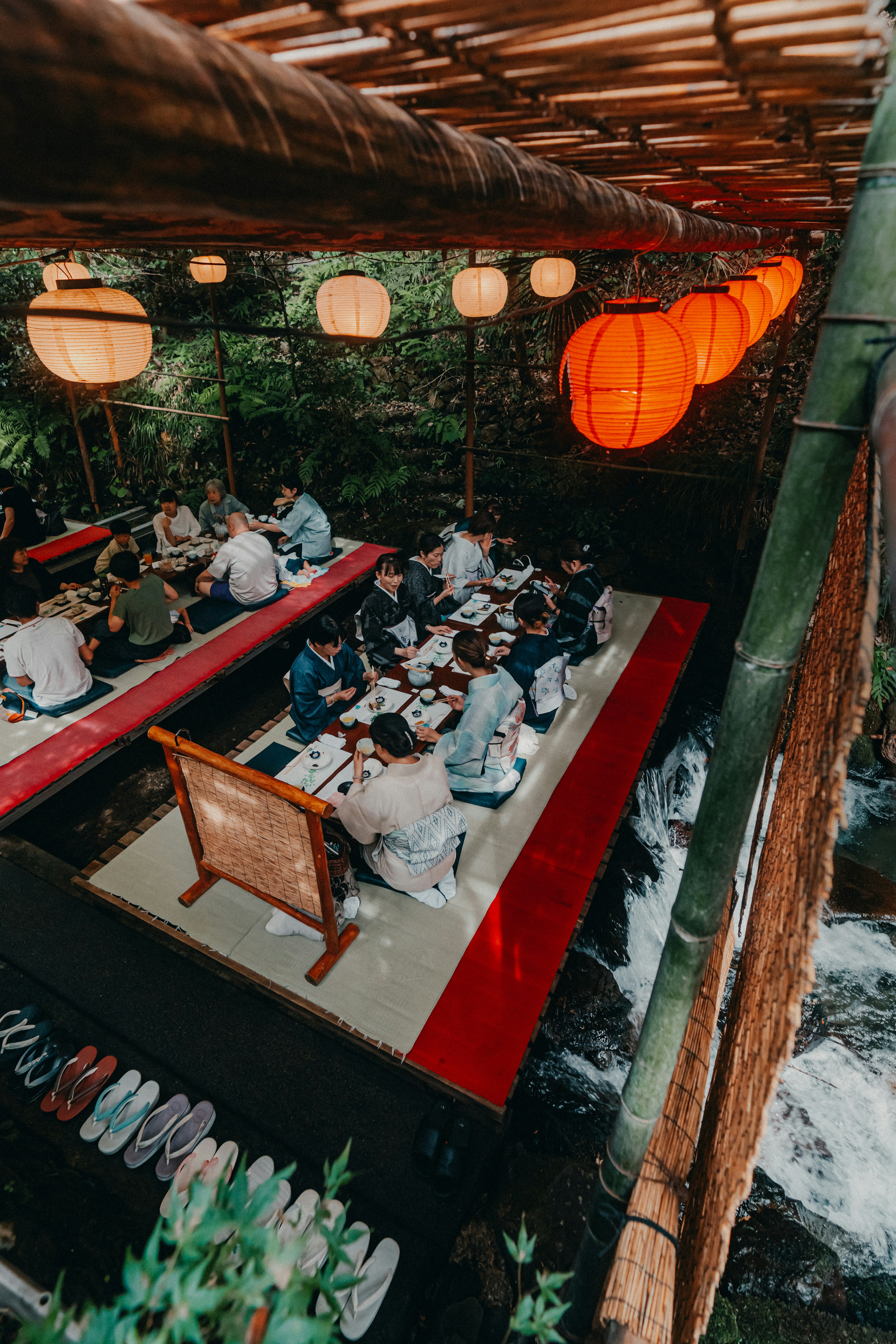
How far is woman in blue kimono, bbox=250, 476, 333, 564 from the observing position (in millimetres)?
9805

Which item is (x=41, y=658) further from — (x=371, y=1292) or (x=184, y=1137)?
(x=371, y=1292)

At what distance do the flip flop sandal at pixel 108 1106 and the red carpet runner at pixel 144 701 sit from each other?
8.53ft

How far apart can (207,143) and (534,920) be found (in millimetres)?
4763

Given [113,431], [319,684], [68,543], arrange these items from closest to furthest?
[319,684] → [68,543] → [113,431]

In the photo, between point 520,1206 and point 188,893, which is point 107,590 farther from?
point 520,1206

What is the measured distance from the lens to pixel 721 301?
5016 mm

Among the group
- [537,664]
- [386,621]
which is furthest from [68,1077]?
[386,621]

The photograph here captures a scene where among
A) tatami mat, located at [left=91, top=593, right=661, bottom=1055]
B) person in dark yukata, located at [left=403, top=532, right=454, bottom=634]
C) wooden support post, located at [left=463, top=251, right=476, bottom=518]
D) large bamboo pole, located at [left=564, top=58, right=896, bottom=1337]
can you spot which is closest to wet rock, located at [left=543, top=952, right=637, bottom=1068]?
tatami mat, located at [left=91, top=593, right=661, bottom=1055]

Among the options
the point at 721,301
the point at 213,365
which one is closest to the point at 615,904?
the point at 721,301

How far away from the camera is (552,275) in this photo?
7551 millimetres

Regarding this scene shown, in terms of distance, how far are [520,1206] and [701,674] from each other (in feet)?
22.4

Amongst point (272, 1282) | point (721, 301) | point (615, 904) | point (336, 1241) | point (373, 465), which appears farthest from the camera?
point (373, 465)

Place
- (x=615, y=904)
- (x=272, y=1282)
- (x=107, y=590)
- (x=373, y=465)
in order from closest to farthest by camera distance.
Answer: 1. (x=272, y=1282)
2. (x=615, y=904)
3. (x=107, y=590)
4. (x=373, y=465)

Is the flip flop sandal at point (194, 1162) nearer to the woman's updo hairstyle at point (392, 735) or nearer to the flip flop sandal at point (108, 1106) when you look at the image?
the flip flop sandal at point (108, 1106)
